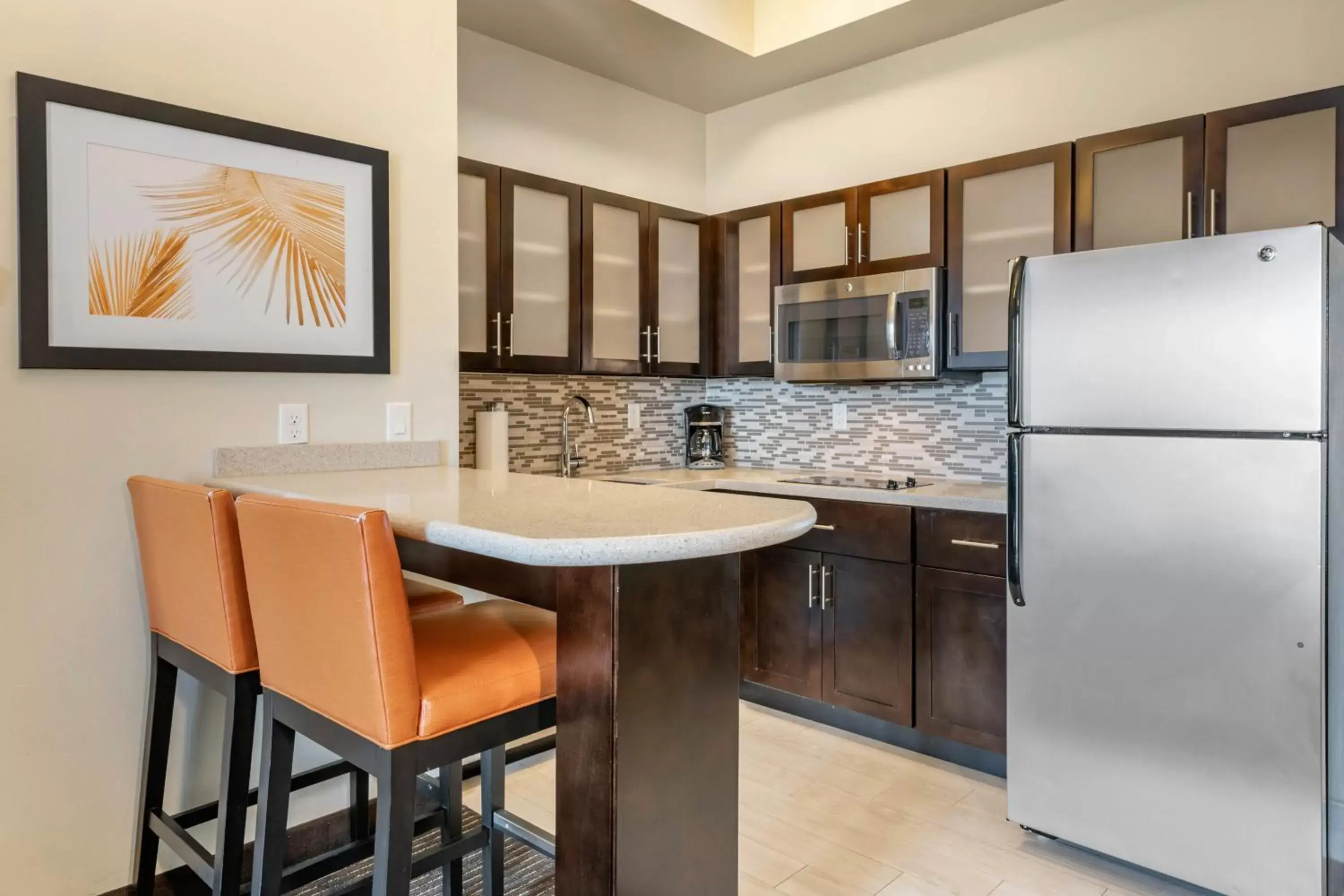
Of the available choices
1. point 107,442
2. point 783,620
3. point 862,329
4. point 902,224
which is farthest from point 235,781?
point 902,224

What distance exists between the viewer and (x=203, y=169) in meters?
1.95

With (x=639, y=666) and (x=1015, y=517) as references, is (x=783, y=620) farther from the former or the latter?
(x=639, y=666)

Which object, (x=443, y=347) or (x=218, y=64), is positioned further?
(x=443, y=347)

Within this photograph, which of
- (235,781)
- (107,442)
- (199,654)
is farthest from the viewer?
(107,442)

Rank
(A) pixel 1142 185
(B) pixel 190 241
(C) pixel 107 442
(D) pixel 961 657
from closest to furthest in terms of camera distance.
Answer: (C) pixel 107 442
(B) pixel 190 241
(A) pixel 1142 185
(D) pixel 961 657

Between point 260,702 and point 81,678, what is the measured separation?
1.46 ft

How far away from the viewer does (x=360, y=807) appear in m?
2.18

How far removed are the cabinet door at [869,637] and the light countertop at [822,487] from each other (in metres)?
0.23

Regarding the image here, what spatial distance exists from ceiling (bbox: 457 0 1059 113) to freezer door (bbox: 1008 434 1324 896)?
182cm

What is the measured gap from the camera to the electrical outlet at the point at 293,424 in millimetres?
2100

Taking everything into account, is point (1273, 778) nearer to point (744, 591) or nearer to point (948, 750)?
point (948, 750)

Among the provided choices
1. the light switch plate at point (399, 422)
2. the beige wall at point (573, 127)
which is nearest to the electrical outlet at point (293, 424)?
the light switch plate at point (399, 422)

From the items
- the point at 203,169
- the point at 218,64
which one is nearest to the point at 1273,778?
the point at 203,169

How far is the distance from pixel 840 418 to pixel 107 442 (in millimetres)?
2743
